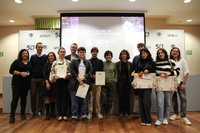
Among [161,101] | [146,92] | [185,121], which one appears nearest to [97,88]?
[146,92]

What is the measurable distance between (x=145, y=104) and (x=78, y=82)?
1.28 meters

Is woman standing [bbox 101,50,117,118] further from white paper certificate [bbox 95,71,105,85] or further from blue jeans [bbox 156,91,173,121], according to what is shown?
blue jeans [bbox 156,91,173,121]

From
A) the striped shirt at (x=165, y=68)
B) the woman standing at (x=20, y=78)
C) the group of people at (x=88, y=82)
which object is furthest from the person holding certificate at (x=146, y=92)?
the woman standing at (x=20, y=78)

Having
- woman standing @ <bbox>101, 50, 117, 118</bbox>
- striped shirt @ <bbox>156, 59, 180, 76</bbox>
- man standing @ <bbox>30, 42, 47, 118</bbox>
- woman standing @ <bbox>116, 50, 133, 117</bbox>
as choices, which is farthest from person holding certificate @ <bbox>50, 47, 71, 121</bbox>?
striped shirt @ <bbox>156, 59, 180, 76</bbox>

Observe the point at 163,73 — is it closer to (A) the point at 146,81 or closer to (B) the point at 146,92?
(A) the point at 146,81

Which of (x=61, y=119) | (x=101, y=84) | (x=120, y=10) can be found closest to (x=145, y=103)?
(x=101, y=84)

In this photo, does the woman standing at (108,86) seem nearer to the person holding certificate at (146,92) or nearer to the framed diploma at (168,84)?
the person holding certificate at (146,92)

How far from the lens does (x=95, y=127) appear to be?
247 cm

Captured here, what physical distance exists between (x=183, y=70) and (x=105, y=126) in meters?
1.88

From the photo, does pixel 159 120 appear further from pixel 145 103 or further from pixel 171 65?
pixel 171 65

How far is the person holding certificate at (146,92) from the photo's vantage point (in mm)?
2503

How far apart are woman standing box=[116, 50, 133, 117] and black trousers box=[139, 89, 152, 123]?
53 centimetres

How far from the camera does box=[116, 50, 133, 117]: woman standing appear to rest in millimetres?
3076

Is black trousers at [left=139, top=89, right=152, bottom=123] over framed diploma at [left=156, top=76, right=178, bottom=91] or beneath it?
beneath
